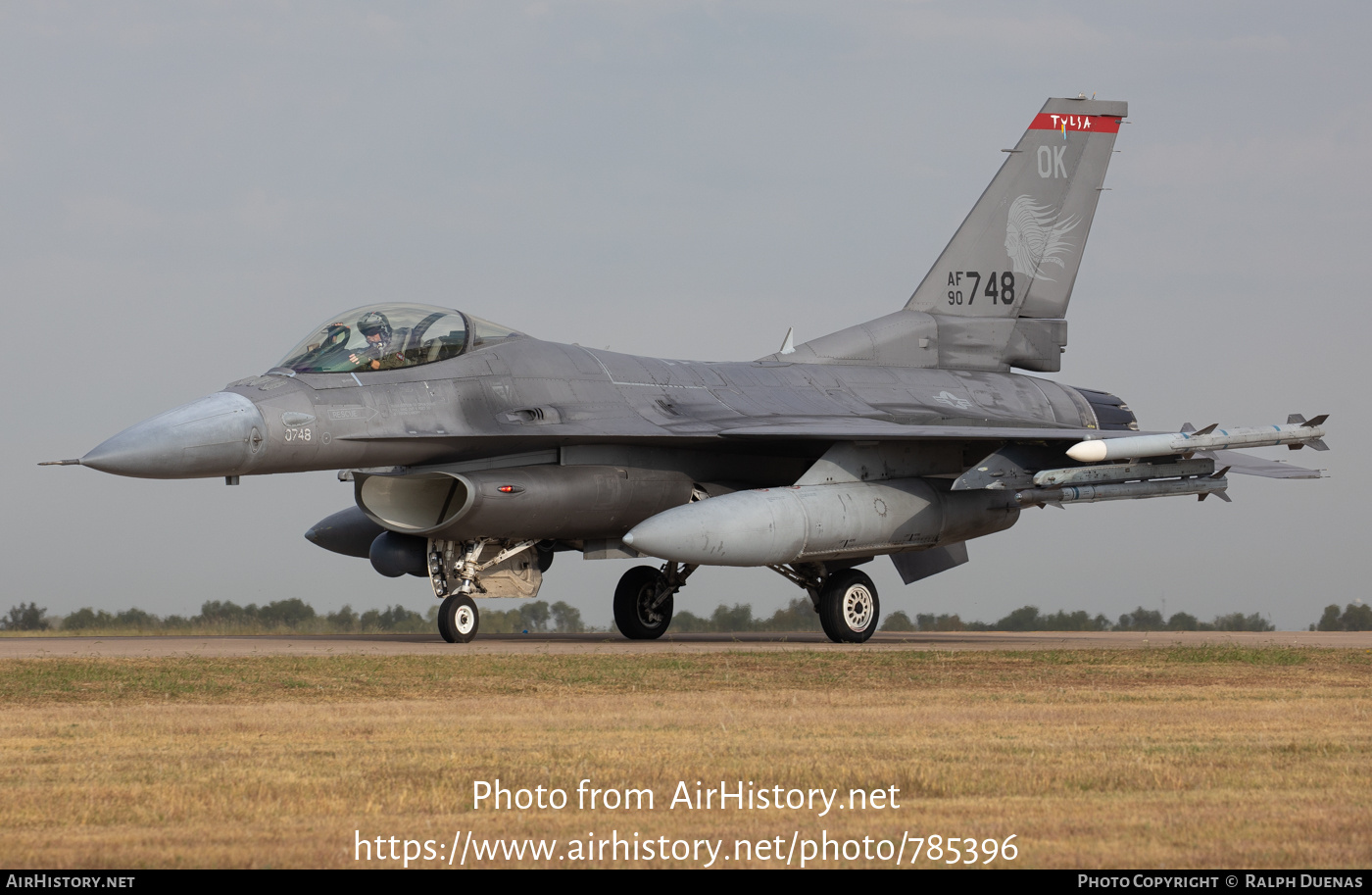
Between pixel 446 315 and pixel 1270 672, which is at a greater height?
pixel 446 315

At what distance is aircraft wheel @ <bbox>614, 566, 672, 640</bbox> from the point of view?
16.9 m

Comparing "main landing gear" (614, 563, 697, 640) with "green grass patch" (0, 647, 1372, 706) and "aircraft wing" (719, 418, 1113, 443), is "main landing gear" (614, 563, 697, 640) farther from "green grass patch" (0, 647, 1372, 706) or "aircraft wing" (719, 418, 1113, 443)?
"green grass patch" (0, 647, 1372, 706)

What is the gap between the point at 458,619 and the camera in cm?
1445

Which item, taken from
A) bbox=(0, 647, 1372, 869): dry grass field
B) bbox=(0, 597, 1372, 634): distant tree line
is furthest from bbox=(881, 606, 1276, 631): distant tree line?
bbox=(0, 647, 1372, 869): dry grass field

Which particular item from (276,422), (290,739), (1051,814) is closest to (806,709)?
(290,739)

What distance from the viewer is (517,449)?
14953mm

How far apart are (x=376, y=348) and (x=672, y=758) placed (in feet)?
28.4

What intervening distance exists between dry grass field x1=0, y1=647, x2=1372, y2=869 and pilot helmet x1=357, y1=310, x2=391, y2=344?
13.4 ft

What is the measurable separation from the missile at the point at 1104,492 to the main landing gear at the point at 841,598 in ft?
6.32

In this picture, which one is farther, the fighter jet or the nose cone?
the fighter jet

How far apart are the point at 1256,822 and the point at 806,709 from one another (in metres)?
3.74

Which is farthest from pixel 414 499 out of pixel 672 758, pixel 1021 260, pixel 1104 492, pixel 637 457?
pixel 1021 260

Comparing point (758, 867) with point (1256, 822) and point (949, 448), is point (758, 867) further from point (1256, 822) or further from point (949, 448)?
point (949, 448)
